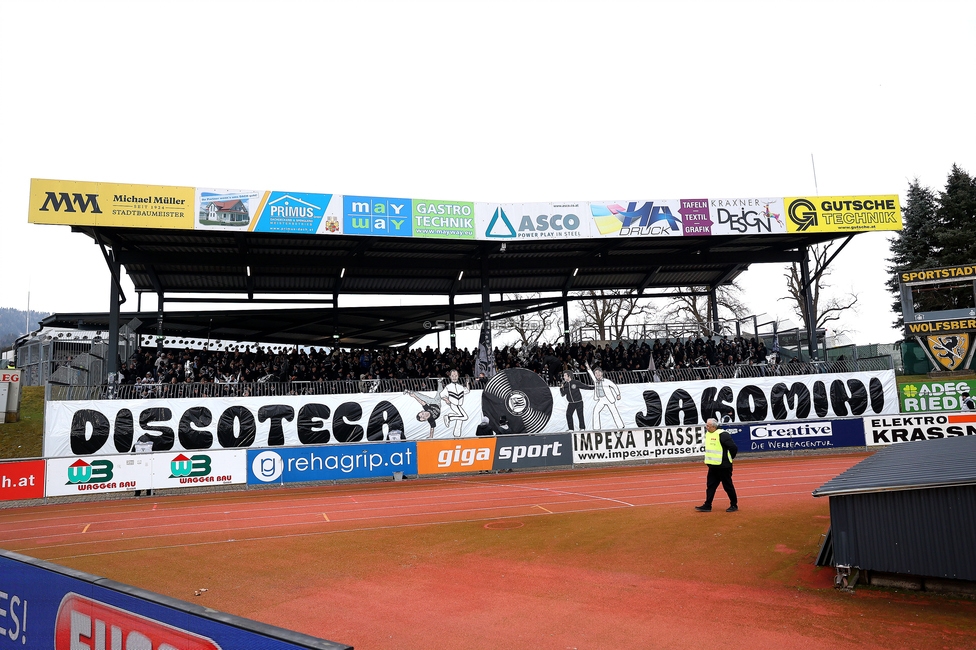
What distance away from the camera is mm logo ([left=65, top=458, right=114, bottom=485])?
20.6 meters

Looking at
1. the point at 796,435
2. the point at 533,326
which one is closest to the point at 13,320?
the point at 533,326

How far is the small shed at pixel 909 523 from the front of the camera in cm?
786

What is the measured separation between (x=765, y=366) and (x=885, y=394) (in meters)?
5.39

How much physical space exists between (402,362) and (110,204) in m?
13.6

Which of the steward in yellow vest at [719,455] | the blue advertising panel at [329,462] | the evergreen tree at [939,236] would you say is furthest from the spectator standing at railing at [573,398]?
the evergreen tree at [939,236]

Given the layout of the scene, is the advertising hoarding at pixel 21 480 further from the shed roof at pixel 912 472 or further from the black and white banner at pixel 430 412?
the shed roof at pixel 912 472

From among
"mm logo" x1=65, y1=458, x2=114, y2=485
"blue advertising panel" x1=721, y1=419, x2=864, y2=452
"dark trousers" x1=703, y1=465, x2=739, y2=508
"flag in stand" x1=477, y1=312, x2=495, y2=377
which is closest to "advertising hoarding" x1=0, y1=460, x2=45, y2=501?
"mm logo" x1=65, y1=458, x2=114, y2=485

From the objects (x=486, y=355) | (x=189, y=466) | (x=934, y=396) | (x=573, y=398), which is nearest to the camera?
(x=189, y=466)

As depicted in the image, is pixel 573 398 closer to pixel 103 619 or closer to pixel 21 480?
pixel 21 480

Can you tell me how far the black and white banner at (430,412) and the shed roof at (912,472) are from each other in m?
16.8

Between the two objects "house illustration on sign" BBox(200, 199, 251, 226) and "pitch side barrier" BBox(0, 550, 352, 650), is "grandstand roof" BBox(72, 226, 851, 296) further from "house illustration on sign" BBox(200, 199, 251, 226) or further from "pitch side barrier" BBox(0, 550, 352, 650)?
"pitch side barrier" BBox(0, 550, 352, 650)

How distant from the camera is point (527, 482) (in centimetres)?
2178

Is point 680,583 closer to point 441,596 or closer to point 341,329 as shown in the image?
point 441,596

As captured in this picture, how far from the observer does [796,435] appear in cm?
2644
